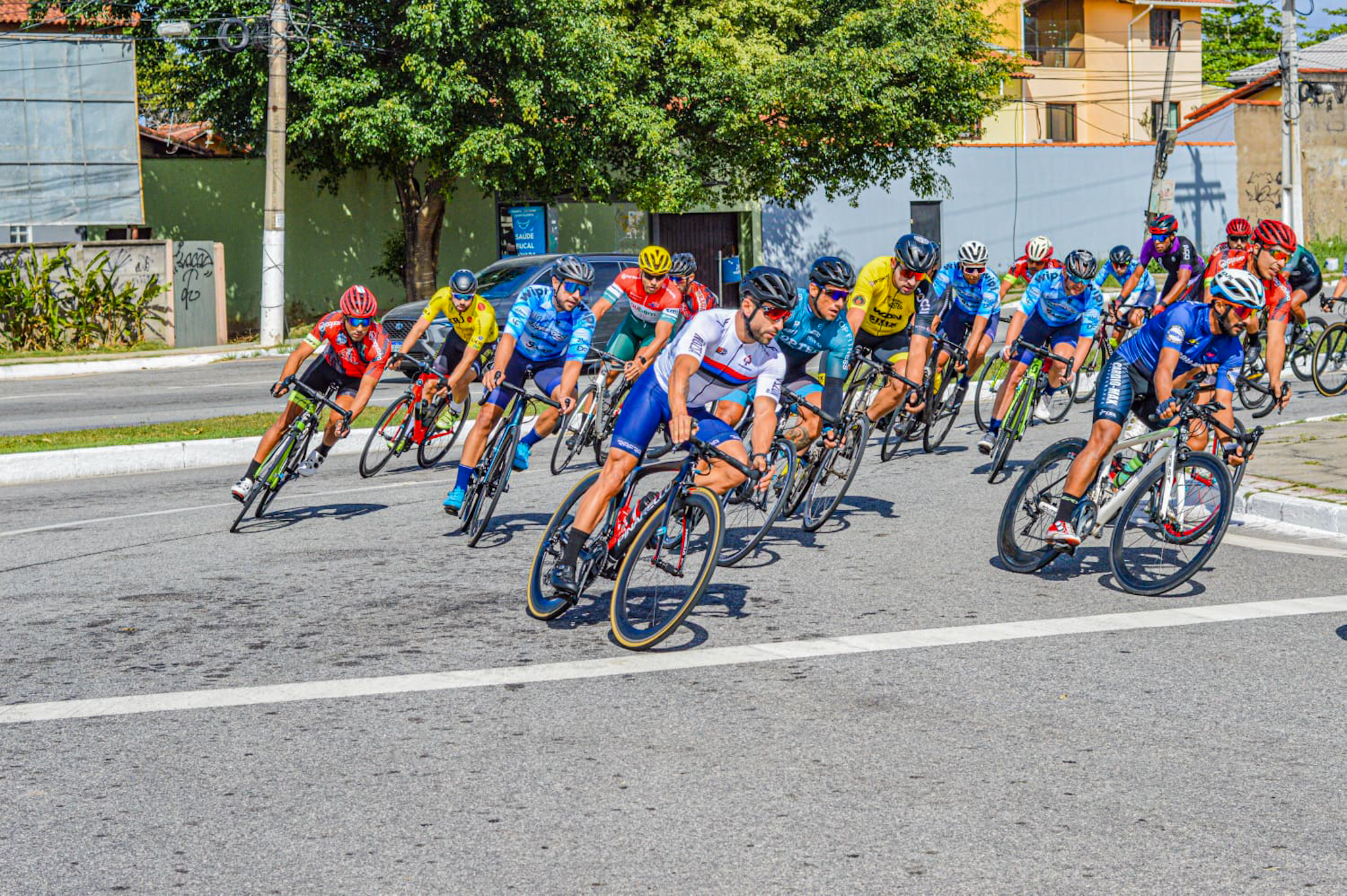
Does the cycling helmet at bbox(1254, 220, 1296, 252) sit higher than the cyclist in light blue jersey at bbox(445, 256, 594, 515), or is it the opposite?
the cycling helmet at bbox(1254, 220, 1296, 252)

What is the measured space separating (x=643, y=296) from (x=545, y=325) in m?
1.71

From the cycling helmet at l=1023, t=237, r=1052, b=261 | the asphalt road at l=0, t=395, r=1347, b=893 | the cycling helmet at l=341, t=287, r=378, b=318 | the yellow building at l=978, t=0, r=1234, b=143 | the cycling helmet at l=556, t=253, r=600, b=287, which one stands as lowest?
the asphalt road at l=0, t=395, r=1347, b=893

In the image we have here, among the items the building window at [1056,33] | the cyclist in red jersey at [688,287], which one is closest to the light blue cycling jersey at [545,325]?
the cyclist in red jersey at [688,287]

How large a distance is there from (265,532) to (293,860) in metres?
6.00

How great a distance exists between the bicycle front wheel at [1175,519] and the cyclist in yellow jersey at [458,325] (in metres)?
6.58

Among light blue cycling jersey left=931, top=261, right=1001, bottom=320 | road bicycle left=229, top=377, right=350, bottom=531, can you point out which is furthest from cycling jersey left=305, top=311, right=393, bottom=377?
light blue cycling jersey left=931, top=261, right=1001, bottom=320

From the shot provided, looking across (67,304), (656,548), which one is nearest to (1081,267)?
(656,548)

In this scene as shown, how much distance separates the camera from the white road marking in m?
5.96

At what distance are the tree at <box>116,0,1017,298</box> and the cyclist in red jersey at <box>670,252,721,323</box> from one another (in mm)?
15638

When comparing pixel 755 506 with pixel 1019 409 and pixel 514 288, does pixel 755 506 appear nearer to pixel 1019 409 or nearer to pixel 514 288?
pixel 1019 409

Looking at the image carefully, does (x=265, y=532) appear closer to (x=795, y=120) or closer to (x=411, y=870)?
(x=411, y=870)

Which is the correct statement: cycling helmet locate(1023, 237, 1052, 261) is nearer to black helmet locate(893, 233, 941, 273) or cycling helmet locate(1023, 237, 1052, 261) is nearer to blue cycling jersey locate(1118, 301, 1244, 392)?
Result: black helmet locate(893, 233, 941, 273)

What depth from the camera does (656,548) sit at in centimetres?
659

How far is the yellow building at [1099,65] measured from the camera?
54375 millimetres
